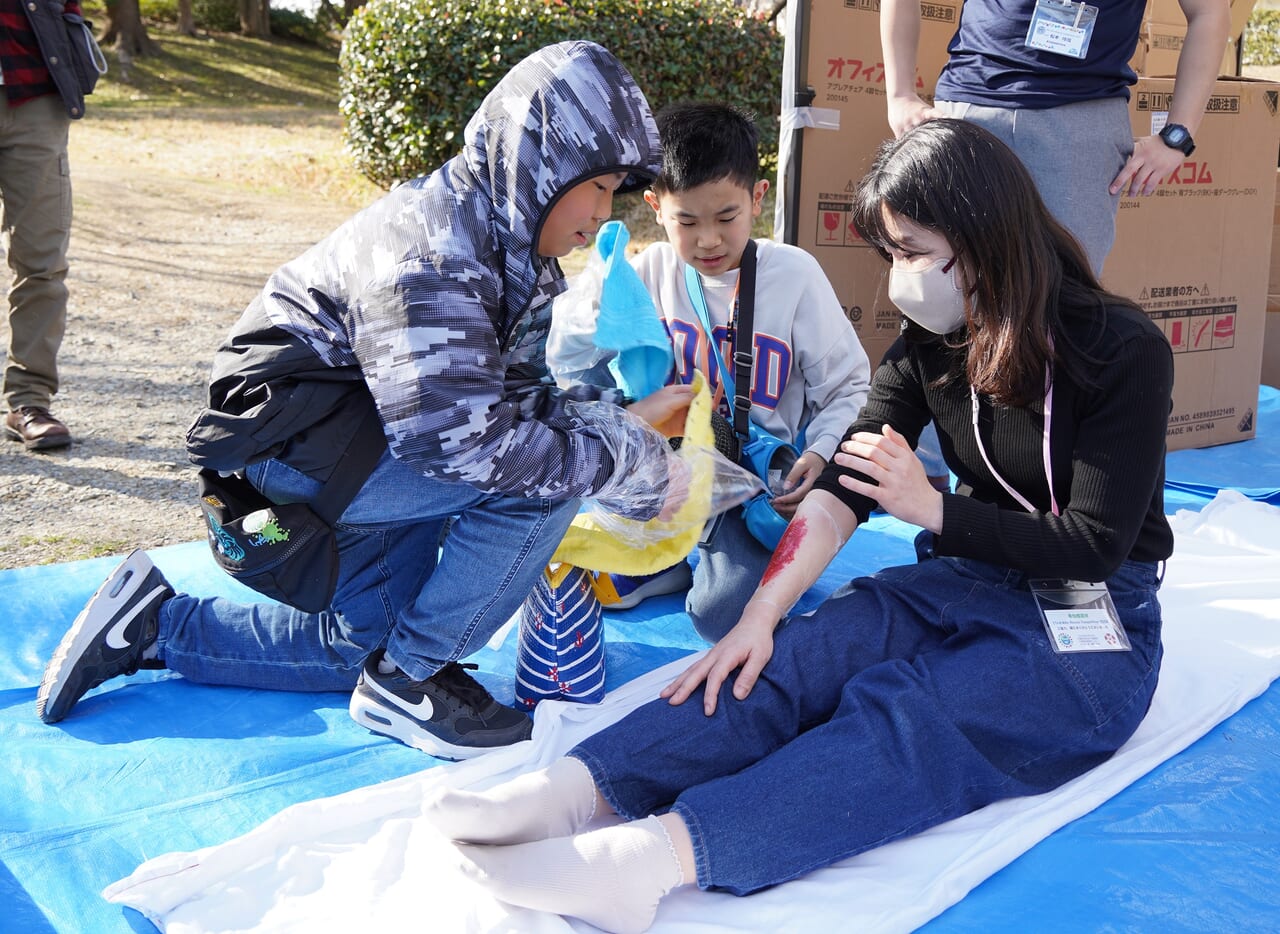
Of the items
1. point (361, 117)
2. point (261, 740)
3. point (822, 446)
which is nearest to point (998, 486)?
point (822, 446)

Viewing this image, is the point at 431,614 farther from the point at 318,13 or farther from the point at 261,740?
the point at 318,13

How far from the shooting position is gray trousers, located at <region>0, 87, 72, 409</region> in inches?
132

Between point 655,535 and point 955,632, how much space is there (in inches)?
24.5

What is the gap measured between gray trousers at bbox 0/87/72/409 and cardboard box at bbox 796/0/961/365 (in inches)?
90.7

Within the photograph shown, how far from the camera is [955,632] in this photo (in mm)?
1908

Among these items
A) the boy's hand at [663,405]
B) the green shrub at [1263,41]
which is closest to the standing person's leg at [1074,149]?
the boy's hand at [663,405]

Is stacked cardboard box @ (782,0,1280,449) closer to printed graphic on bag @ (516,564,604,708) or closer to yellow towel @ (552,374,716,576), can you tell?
yellow towel @ (552,374,716,576)

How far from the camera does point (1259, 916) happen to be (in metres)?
1.58

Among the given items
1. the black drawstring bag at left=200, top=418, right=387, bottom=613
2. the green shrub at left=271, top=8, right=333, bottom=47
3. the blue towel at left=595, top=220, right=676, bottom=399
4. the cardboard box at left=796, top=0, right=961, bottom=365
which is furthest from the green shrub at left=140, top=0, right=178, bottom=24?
the black drawstring bag at left=200, top=418, right=387, bottom=613

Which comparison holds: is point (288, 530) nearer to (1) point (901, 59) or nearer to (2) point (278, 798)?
(2) point (278, 798)

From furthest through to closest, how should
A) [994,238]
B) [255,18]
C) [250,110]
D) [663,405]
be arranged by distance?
[255,18] → [250,110] → [663,405] → [994,238]

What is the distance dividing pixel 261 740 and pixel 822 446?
1328 mm

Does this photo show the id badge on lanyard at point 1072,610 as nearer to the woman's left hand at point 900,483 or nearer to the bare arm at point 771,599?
the woman's left hand at point 900,483

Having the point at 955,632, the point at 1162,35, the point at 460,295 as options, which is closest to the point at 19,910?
the point at 460,295
